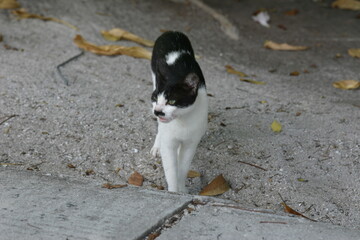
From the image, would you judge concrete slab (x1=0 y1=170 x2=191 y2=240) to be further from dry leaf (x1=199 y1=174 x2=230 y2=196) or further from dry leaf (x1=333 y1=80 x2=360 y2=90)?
dry leaf (x1=333 y1=80 x2=360 y2=90)

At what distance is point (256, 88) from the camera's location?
4867mm

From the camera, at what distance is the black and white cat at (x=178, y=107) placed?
9.02 ft

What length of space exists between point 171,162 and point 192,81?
526 mm

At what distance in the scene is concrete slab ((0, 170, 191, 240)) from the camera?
227 centimetres

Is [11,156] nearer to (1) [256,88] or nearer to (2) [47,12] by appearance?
(1) [256,88]

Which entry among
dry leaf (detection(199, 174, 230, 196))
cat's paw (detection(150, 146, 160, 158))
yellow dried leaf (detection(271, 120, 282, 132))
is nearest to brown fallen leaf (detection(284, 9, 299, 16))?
yellow dried leaf (detection(271, 120, 282, 132))

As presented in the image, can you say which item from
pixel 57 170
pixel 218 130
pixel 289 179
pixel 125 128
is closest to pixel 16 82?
pixel 125 128

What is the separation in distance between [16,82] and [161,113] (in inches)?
82.3

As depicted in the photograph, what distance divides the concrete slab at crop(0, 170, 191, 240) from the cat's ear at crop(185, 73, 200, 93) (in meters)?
0.59

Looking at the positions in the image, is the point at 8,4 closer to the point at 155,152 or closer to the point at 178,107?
the point at 155,152

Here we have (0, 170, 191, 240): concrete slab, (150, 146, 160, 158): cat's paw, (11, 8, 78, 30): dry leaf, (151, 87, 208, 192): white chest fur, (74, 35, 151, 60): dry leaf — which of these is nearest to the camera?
(0, 170, 191, 240): concrete slab

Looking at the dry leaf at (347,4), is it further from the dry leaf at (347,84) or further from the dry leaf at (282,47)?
the dry leaf at (347,84)

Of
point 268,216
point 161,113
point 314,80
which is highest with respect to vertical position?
point 161,113

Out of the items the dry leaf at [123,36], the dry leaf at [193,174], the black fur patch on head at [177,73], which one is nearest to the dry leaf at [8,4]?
the dry leaf at [123,36]
